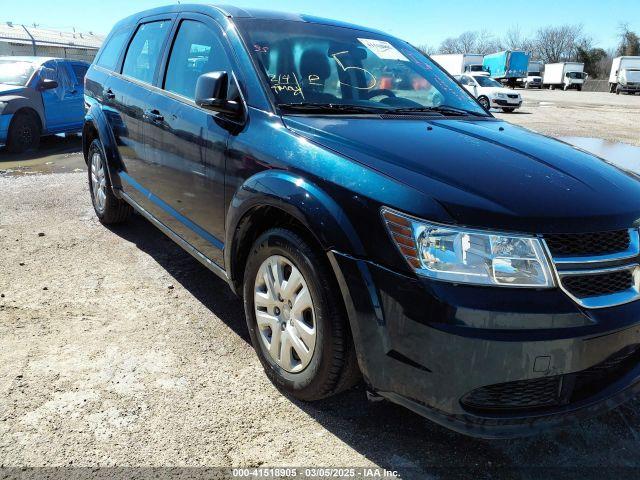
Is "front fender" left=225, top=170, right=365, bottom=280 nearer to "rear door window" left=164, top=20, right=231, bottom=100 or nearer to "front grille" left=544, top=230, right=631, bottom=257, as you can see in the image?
"front grille" left=544, top=230, right=631, bottom=257

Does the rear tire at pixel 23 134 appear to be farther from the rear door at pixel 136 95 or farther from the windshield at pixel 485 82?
the windshield at pixel 485 82

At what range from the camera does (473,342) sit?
177 centimetres

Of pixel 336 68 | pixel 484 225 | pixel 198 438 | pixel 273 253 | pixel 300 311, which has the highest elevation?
pixel 336 68

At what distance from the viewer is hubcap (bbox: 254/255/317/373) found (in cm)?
228

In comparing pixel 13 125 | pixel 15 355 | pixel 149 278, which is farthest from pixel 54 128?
pixel 15 355

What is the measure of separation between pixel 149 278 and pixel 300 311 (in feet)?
6.68

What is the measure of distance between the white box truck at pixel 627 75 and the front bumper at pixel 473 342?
157ft

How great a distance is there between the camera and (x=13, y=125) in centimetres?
895

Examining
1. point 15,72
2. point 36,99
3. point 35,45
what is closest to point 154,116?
point 36,99

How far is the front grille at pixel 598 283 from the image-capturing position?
1.84 meters

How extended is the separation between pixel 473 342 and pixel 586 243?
56 centimetres

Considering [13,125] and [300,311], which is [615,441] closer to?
[300,311]

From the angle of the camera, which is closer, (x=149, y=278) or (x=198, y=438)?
(x=198, y=438)

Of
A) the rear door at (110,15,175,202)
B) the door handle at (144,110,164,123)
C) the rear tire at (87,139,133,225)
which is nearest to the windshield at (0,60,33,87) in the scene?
the rear tire at (87,139,133,225)
